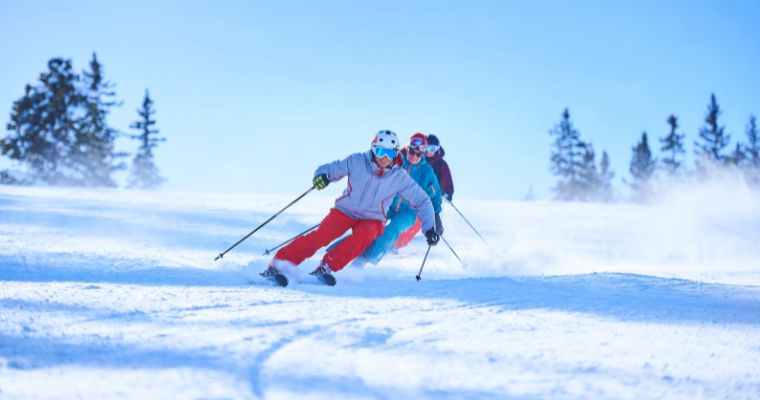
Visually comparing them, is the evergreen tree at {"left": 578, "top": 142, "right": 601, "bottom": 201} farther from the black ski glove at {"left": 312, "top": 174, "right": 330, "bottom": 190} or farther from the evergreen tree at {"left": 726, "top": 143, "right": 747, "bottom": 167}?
the black ski glove at {"left": 312, "top": 174, "right": 330, "bottom": 190}

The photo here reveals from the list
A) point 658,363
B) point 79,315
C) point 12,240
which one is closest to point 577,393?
point 658,363

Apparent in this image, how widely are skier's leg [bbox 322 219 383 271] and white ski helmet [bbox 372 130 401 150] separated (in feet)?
2.68

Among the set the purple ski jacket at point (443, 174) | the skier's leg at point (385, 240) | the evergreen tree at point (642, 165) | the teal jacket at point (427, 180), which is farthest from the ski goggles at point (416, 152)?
the evergreen tree at point (642, 165)

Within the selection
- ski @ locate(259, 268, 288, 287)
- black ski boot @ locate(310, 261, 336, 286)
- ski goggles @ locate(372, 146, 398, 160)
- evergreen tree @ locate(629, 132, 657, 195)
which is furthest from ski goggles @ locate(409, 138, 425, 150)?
evergreen tree @ locate(629, 132, 657, 195)

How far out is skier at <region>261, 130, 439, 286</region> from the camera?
18.0 feet

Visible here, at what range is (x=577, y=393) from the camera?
6.56 ft

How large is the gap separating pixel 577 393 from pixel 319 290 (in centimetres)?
256

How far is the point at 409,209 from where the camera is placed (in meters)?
6.48

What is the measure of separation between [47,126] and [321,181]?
34228 millimetres

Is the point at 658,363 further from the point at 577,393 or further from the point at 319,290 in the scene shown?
the point at 319,290

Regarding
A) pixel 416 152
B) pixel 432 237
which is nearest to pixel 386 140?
pixel 432 237

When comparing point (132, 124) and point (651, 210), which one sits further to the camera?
point (132, 124)

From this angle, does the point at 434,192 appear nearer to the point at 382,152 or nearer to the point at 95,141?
the point at 382,152

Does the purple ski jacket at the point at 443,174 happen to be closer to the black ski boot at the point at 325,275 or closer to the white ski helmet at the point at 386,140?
the white ski helmet at the point at 386,140
